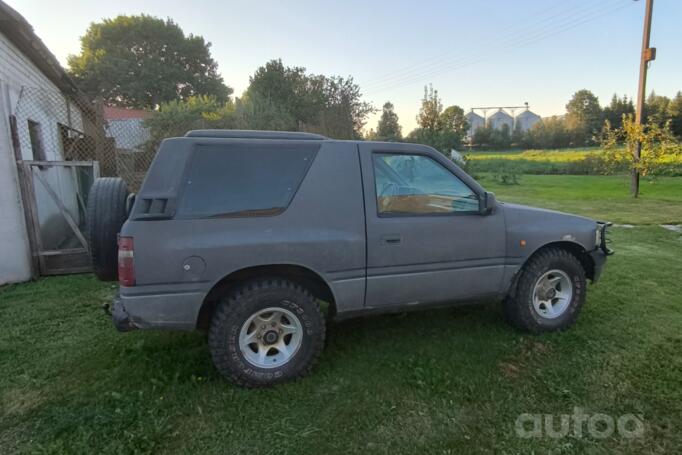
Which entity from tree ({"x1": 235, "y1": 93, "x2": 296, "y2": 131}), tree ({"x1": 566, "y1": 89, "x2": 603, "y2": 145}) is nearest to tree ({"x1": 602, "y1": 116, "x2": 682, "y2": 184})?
tree ({"x1": 235, "y1": 93, "x2": 296, "y2": 131})

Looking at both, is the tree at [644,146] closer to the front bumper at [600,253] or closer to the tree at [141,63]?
the front bumper at [600,253]

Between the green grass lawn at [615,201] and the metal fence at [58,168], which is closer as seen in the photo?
the metal fence at [58,168]

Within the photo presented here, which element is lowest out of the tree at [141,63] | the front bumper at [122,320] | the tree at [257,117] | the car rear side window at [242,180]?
the front bumper at [122,320]

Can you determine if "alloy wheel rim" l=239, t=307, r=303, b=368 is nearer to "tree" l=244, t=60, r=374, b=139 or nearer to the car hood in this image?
the car hood

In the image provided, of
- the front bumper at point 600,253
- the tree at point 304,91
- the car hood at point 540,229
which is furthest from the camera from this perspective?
the tree at point 304,91

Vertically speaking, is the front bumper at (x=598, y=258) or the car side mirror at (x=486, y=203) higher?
the car side mirror at (x=486, y=203)

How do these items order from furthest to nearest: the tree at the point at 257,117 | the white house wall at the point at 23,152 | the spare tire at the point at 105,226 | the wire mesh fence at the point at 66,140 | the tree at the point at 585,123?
the tree at the point at 585,123 → the tree at the point at 257,117 → the wire mesh fence at the point at 66,140 → the white house wall at the point at 23,152 → the spare tire at the point at 105,226

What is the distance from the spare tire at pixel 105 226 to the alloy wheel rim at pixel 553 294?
11.9 feet

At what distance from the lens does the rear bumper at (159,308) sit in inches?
103

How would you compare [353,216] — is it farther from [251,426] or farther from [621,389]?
[621,389]

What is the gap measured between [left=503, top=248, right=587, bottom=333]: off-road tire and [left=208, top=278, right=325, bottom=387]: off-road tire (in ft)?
6.10

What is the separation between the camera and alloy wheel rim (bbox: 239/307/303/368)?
2.89 metres

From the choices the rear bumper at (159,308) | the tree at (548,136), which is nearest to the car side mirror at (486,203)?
the rear bumper at (159,308)

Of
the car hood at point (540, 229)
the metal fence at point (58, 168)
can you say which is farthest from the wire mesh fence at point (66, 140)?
the car hood at point (540, 229)
